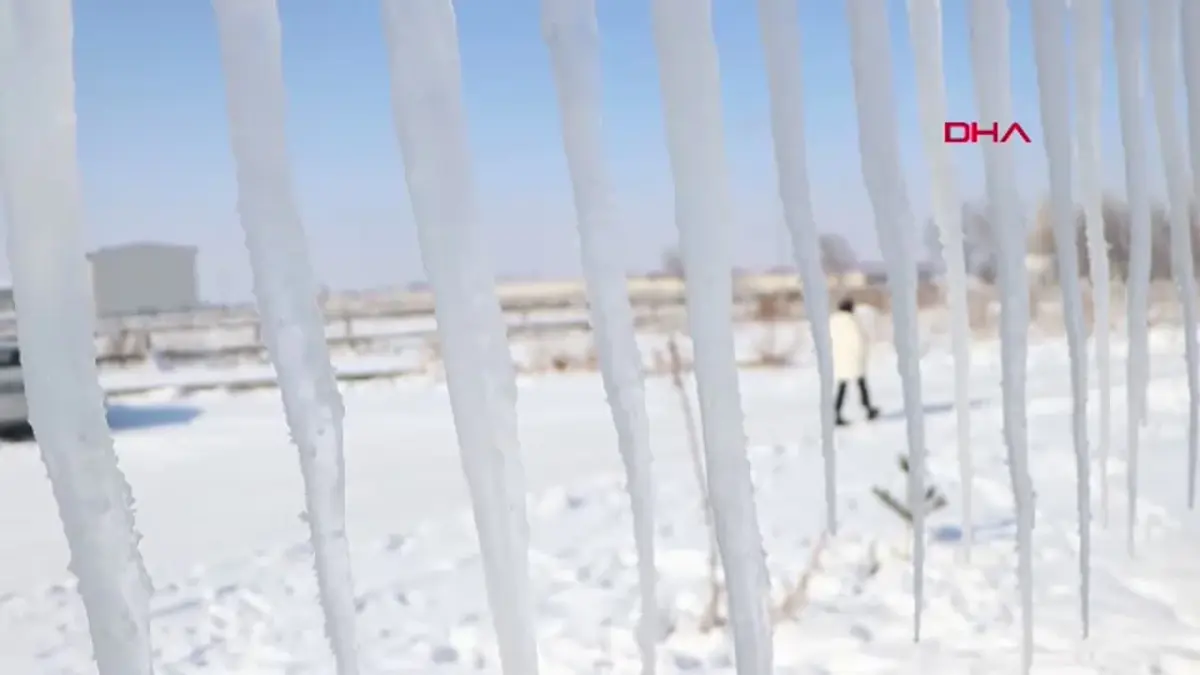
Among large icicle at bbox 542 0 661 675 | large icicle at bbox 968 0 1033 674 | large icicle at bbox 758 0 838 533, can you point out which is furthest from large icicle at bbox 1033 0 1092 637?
large icicle at bbox 542 0 661 675

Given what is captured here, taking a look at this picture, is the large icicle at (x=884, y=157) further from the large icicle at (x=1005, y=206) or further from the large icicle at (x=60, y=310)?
the large icicle at (x=60, y=310)

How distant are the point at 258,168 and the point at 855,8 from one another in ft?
2.87

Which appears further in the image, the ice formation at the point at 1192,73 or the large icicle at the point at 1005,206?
the ice formation at the point at 1192,73

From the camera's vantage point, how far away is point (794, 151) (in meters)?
1.33

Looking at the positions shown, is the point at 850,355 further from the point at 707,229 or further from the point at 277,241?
the point at 277,241

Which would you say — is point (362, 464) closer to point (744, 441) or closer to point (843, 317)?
point (843, 317)

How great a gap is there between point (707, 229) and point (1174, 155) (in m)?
1.38

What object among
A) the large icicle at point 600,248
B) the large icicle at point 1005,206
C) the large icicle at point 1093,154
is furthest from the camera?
the large icicle at point 1093,154

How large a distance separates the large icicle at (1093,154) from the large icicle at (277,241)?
59.5 inches

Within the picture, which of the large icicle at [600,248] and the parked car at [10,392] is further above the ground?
the large icicle at [600,248]

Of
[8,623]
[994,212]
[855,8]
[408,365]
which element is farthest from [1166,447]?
[408,365]

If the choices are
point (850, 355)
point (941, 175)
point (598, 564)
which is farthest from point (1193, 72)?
point (850, 355)

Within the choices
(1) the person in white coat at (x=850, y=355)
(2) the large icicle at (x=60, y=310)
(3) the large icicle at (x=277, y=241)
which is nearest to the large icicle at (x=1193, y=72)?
(3) the large icicle at (x=277, y=241)

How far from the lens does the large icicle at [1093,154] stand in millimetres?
1803
